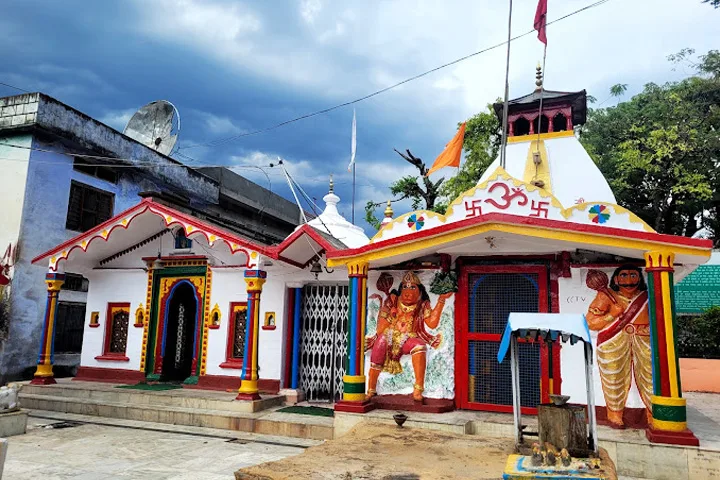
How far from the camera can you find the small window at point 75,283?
16.0m

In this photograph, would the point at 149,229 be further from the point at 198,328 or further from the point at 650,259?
the point at 650,259

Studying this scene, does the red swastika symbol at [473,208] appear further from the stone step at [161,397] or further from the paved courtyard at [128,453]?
the stone step at [161,397]

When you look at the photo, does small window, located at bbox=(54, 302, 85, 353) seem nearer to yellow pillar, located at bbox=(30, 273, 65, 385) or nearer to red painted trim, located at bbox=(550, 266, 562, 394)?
yellow pillar, located at bbox=(30, 273, 65, 385)

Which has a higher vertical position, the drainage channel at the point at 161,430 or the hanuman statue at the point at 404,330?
the hanuman statue at the point at 404,330

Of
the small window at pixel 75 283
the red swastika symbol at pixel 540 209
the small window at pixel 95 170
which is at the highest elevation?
the small window at pixel 95 170

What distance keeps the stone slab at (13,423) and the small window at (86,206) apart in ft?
26.1

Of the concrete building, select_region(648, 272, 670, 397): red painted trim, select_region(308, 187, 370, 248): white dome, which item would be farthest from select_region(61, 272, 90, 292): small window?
select_region(648, 272, 670, 397): red painted trim

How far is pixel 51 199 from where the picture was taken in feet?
50.1

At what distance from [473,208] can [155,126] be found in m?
15.2

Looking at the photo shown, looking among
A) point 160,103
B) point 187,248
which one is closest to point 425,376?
point 187,248

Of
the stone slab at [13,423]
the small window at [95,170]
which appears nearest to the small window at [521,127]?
the small window at [95,170]

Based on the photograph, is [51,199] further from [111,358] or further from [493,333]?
[493,333]

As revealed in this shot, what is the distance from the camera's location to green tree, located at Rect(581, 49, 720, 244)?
2058 centimetres

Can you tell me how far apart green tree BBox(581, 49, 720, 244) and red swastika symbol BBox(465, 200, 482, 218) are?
15024 millimetres
